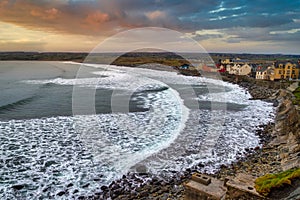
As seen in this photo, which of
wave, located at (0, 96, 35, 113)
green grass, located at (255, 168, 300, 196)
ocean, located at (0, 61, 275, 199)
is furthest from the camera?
wave, located at (0, 96, 35, 113)

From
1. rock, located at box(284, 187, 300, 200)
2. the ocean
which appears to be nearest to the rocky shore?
rock, located at box(284, 187, 300, 200)

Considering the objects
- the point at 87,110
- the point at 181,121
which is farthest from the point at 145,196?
the point at 87,110

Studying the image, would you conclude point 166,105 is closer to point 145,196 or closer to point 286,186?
point 145,196

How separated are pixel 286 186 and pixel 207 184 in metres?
1.76

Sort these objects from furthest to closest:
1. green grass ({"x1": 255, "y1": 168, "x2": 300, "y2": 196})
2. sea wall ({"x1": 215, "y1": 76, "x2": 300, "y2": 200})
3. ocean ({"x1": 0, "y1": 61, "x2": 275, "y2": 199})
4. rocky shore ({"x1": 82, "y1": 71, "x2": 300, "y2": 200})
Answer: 1. ocean ({"x1": 0, "y1": 61, "x2": 275, "y2": 199})
2. sea wall ({"x1": 215, "y1": 76, "x2": 300, "y2": 200})
3. rocky shore ({"x1": 82, "y1": 71, "x2": 300, "y2": 200})
4. green grass ({"x1": 255, "y1": 168, "x2": 300, "y2": 196})

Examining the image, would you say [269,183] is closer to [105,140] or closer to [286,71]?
[105,140]

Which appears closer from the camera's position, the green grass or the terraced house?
the green grass

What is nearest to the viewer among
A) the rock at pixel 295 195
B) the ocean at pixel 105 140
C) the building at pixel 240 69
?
the rock at pixel 295 195

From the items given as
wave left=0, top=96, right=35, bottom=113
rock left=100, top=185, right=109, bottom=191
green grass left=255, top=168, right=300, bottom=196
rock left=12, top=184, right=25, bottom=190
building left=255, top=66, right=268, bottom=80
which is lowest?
rock left=100, top=185, right=109, bottom=191

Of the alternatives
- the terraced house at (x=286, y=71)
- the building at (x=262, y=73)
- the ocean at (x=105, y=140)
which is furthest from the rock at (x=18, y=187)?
the terraced house at (x=286, y=71)

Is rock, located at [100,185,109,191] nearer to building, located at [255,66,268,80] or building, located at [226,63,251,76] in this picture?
building, located at [255,66,268,80]

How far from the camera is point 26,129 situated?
1391 cm

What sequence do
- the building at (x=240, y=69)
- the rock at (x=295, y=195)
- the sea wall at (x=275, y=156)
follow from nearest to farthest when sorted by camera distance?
the rock at (x=295, y=195) < the sea wall at (x=275, y=156) < the building at (x=240, y=69)

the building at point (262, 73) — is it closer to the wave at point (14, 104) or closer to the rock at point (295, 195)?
the wave at point (14, 104)
